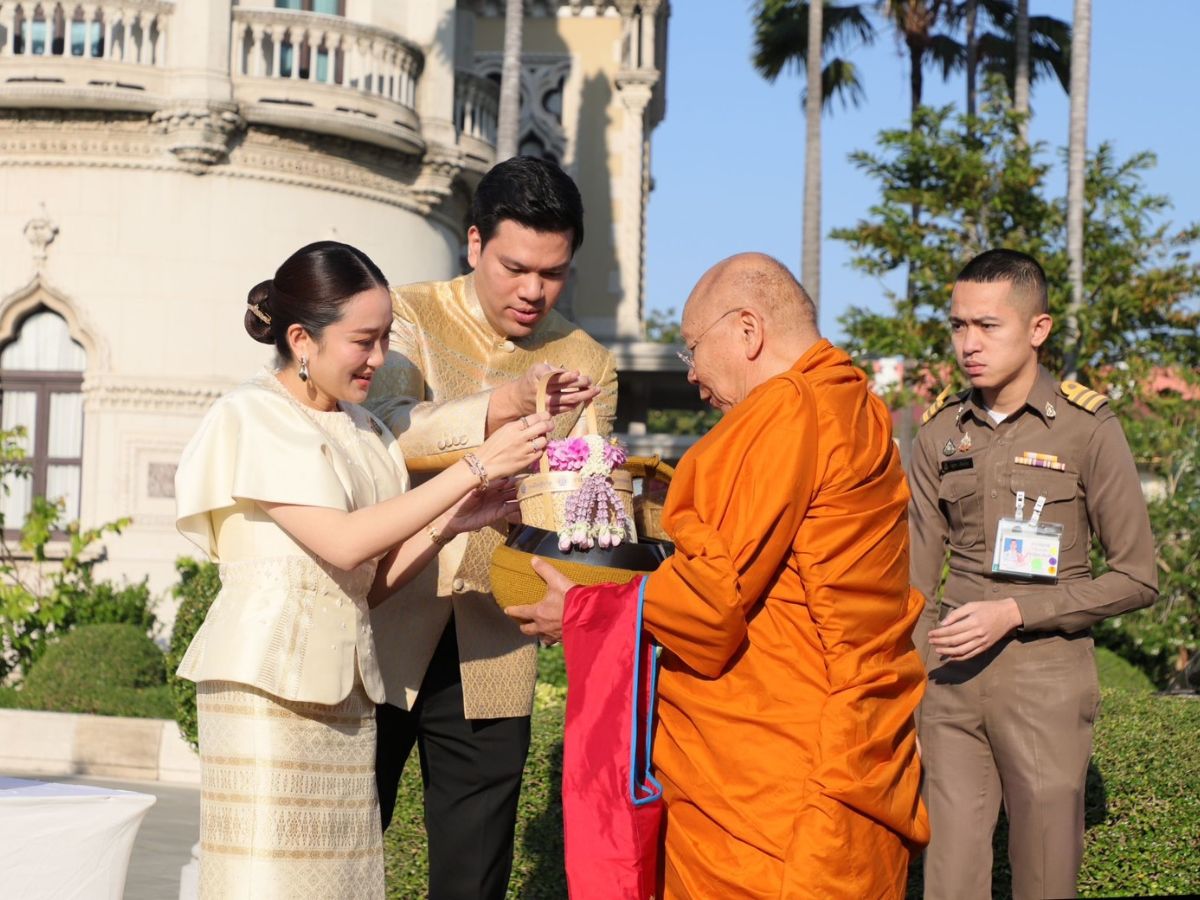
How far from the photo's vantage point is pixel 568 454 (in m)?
4.08

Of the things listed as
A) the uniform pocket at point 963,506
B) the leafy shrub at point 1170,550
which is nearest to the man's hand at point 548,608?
the uniform pocket at point 963,506

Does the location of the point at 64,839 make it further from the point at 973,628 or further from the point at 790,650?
the point at 973,628

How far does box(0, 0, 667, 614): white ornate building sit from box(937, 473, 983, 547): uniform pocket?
1269 centimetres

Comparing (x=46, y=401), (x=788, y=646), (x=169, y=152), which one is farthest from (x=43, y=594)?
(x=788, y=646)

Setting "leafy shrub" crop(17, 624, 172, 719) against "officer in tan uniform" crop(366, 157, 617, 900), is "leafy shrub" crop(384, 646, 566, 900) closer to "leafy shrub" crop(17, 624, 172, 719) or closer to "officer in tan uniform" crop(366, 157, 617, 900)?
"officer in tan uniform" crop(366, 157, 617, 900)

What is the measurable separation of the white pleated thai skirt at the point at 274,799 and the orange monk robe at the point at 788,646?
0.79 m

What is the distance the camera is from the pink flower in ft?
13.4

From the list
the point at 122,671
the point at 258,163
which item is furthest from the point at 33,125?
the point at 122,671

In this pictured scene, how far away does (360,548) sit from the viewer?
3822mm

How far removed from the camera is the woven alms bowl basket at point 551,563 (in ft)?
13.1

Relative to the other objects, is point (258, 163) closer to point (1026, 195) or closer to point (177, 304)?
point (177, 304)

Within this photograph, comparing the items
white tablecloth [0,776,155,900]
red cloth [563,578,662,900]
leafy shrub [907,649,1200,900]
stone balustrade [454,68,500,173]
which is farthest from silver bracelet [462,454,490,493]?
stone balustrade [454,68,500,173]

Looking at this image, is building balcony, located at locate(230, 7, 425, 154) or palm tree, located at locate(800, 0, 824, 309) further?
palm tree, located at locate(800, 0, 824, 309)

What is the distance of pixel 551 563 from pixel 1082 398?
185 cm
